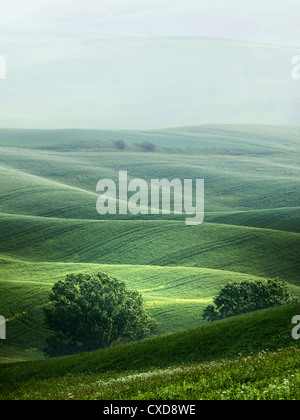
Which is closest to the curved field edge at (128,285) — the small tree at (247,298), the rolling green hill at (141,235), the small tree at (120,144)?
the rolling green hill at (141,235)

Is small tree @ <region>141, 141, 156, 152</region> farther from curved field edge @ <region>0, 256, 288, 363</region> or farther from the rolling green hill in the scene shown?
curved field edge @ <region>0, 256, 288, 363</region>

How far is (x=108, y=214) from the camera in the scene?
333ft

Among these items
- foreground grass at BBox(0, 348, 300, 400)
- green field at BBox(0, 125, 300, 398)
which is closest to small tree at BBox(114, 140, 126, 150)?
green field at BBox(0, 125, 300, 398)

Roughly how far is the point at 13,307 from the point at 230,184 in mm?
87539

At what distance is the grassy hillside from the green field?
507mm

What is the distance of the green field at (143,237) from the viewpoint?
56.4 meters

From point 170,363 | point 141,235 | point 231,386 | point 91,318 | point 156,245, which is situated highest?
point 231,386

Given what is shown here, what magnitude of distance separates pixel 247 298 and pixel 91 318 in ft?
46.5

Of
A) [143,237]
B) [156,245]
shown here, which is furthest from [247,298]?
[143,237]

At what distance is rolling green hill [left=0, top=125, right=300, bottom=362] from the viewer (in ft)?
192

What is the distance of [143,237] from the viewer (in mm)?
86625

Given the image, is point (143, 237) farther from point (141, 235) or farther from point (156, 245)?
point (156, 245)

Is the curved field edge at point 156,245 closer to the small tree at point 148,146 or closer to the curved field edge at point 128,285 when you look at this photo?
the curved field edge at point 128,285
